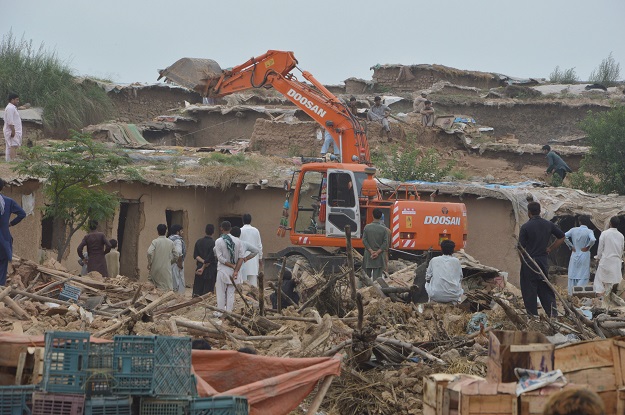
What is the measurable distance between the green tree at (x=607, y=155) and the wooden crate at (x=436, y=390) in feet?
63.1

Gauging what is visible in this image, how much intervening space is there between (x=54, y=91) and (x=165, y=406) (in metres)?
24.5

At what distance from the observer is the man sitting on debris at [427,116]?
2950 cm

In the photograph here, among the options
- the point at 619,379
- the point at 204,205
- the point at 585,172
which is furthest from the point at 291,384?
the point at 585,172

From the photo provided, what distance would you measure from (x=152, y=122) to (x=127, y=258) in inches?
349

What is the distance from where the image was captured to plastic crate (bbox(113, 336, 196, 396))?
681 cm

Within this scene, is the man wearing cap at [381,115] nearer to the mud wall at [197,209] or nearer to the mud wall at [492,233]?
the mud wall at [197,209]

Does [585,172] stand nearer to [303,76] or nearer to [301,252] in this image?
[303,76]

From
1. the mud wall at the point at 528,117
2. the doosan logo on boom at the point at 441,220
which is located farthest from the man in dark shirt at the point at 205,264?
the mud wall at the point at 528,117

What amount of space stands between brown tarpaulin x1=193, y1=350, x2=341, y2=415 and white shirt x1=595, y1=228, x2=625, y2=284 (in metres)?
10.3

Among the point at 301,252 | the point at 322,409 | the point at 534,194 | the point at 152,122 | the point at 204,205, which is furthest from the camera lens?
the point at 152,122

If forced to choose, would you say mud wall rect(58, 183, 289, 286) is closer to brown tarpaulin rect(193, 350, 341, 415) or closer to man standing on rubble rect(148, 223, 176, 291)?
man standing on rubble rect(148, 223, 176, 291)

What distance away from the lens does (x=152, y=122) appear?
30.4 metres

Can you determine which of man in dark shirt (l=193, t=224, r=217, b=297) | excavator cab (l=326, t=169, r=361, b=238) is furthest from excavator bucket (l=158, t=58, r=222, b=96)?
man in dark shirt (l=193, t=224, r=217, b=297)

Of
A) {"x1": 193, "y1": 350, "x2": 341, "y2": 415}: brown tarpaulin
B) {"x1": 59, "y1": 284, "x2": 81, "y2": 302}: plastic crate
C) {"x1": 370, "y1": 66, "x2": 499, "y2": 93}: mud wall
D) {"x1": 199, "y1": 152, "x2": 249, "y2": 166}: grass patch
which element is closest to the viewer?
{"x1": 193, "y1": 350, "x2": 341, "y2": 415}: brown tarpaulin
